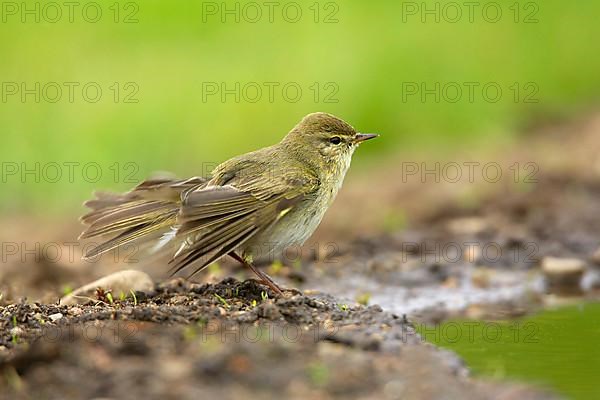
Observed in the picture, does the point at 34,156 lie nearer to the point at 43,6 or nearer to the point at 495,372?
the point at 43,6

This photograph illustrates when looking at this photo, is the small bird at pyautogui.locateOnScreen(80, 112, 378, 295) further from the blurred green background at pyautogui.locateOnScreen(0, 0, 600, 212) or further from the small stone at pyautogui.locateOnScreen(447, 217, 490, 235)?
the blurred green background at pyautogui.locateOnScreen(0, 0, 600, 212)

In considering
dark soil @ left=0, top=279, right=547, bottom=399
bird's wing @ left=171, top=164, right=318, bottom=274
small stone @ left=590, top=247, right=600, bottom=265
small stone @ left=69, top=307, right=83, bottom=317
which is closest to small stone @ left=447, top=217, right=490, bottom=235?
small stone @ left=590, top=247, right=600, bottom=265

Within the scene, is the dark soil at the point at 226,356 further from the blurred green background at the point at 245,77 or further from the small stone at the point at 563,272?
the blurred green background at the point at 245,77

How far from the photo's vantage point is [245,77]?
16156 mm

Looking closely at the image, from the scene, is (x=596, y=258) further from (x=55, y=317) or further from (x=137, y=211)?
(x=55, y=317)

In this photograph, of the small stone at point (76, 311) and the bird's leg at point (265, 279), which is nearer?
the small stone at point (76, 311)

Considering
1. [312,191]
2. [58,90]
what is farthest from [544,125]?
[312,191]

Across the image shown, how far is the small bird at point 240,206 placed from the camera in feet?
26.1

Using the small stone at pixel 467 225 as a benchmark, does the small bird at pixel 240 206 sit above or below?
above

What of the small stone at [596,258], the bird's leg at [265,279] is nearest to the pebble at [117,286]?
the bird's leg at [265,279]

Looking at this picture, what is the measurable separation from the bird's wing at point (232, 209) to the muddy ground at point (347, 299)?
35 cm

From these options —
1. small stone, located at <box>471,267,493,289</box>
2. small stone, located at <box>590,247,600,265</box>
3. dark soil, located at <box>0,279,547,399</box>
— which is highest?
dark soil, located at <box>0,279,547,399</box>

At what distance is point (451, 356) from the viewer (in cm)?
683

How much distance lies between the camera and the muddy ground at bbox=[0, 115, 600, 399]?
5.61 metres
